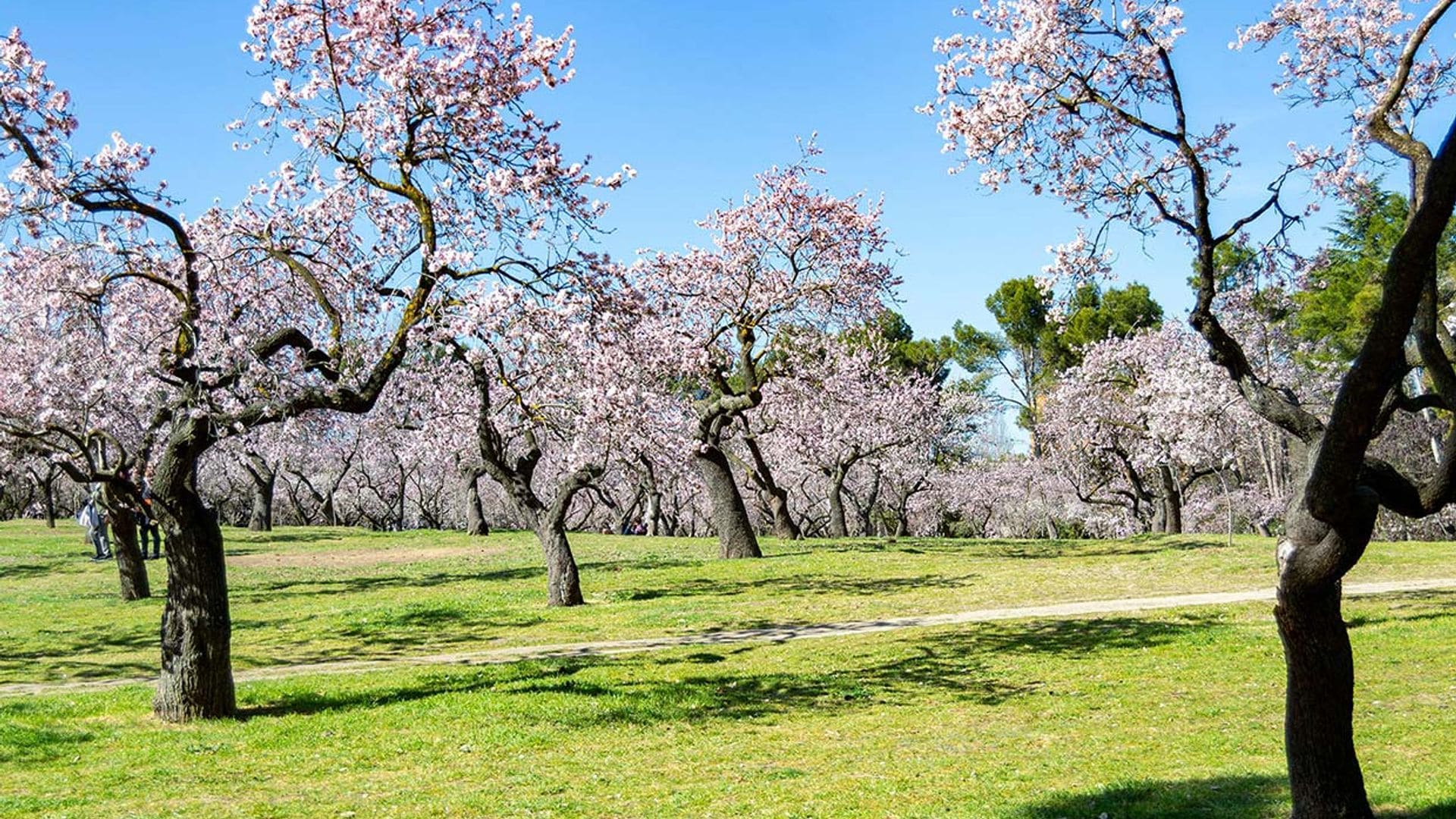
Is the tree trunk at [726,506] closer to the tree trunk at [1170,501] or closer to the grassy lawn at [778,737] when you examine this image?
the grassy lawn at [778,737]

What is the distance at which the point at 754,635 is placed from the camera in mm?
18531

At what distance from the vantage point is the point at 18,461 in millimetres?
39938

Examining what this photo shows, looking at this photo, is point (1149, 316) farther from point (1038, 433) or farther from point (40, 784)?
point (40, 784)

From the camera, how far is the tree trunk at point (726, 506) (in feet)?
95.8

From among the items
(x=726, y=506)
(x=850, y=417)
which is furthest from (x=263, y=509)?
(x=726, y=506)

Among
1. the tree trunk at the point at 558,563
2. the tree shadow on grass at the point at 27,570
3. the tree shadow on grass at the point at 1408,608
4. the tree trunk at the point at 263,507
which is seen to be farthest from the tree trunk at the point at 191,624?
the tree trunk at the point at 263,507

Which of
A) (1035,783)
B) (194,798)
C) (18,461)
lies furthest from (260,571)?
(1035,783)

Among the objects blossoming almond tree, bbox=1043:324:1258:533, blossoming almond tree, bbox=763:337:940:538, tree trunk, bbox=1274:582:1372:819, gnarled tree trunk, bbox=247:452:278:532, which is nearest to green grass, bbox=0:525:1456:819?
tree trunk, bbox=1274:582:1372:819

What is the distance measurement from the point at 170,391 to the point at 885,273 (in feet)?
60.3

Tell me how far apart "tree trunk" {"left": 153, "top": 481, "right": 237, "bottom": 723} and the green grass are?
45 cm

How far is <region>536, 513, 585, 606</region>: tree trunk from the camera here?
21812 millimetres

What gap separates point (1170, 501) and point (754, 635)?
2939cm

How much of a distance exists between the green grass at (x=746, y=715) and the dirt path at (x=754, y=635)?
638mm

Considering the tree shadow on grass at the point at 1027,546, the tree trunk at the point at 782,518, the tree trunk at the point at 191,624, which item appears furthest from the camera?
the tree trunk at the point at 782,518
